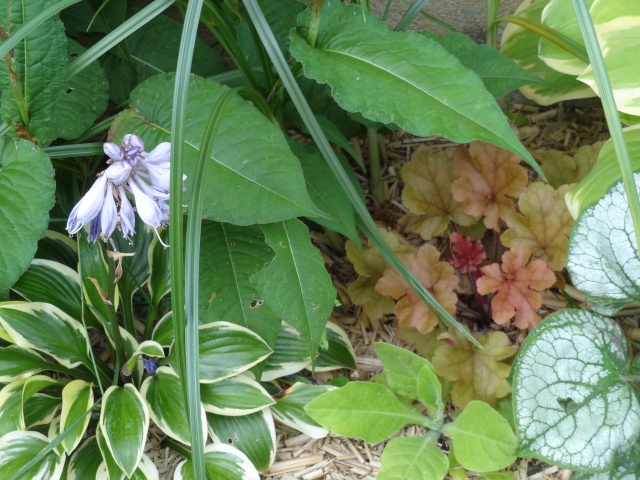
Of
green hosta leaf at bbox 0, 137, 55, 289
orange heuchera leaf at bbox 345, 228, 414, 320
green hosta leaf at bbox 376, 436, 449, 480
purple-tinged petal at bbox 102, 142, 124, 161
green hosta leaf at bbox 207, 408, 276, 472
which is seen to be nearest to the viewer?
purple-tinged petal at bbox 102, 142, 124, 161

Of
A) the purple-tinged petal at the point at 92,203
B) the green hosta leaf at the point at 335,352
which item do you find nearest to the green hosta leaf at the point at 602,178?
the green hosta leaf at the point at 335,352

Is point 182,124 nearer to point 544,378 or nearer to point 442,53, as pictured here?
point 442,53

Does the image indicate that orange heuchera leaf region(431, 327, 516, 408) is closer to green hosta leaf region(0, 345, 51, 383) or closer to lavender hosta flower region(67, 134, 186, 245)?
lavender hosta flower region(67, 134, 186, 245)

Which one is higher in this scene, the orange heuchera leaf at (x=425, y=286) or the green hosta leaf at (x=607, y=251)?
the green hosta leaf at (x=607, y=251)

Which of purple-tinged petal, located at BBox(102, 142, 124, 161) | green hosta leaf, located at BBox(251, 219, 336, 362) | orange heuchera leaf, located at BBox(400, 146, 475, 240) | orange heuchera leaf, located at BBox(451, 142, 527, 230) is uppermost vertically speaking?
purple-tinged petal, located at BBox(102, 142, 124, 161)

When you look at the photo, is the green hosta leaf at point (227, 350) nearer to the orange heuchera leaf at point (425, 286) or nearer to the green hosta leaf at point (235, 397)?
the green hosta leaf at point (235, 397)

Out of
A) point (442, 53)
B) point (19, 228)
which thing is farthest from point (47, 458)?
point (442, 53)

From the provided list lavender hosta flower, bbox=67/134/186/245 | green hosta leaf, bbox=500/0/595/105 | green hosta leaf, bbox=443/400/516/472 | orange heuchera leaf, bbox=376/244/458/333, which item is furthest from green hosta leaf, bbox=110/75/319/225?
green hosta leaf, bbox=500/0/595/105

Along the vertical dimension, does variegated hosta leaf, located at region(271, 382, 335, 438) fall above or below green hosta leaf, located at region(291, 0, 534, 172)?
below
